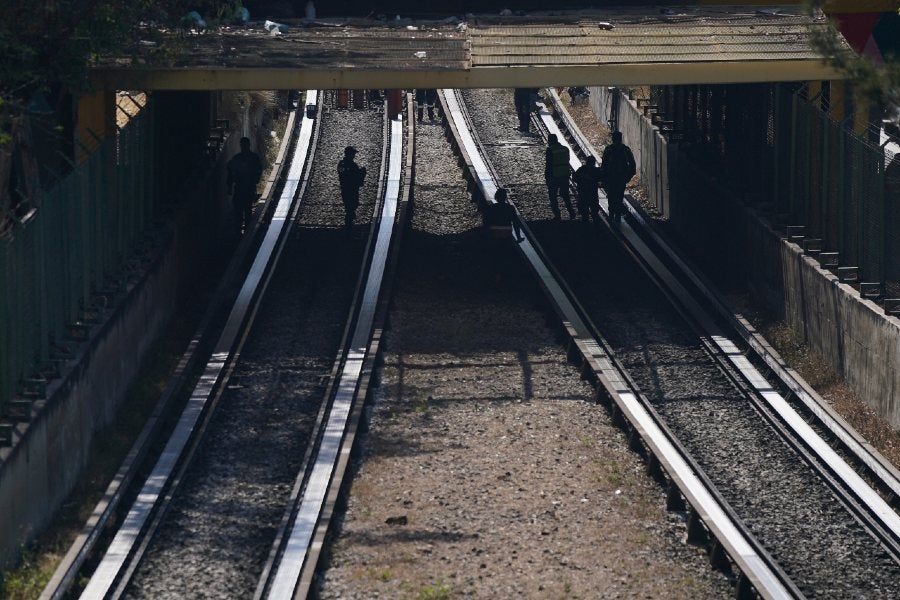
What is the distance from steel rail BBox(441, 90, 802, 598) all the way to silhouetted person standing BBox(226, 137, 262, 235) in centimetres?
439

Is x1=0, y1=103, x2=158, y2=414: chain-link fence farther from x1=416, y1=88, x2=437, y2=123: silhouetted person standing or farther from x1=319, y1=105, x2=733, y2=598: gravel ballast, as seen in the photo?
x1=416, y1=88, x2=437, y2=123: silhouetted person standing

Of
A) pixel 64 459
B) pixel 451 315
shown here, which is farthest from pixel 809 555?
pixel 451 315

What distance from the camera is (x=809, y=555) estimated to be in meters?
12.8

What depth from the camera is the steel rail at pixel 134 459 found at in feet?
39.4

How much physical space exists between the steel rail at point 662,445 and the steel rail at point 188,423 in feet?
13.4

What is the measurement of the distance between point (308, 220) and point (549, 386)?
1021cm

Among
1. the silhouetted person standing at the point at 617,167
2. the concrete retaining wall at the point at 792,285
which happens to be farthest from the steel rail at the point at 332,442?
the concrete retaining wall at the point at 792,285

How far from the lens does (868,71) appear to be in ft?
36.4

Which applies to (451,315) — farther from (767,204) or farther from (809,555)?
(809,555)

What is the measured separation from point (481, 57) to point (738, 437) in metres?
7.48

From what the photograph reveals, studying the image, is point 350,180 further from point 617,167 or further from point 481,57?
point 481,57

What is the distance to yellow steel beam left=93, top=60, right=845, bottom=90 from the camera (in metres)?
20.6

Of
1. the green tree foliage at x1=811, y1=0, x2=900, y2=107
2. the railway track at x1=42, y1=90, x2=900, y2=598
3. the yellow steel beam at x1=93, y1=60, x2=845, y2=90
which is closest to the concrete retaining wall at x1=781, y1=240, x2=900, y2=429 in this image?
the railway track at x1=42, y1=90, x2=900, y2=598

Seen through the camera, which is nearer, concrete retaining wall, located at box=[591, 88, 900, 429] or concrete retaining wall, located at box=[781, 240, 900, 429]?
concrete retaining wall, located at box=[781, 240, 900, 429]
